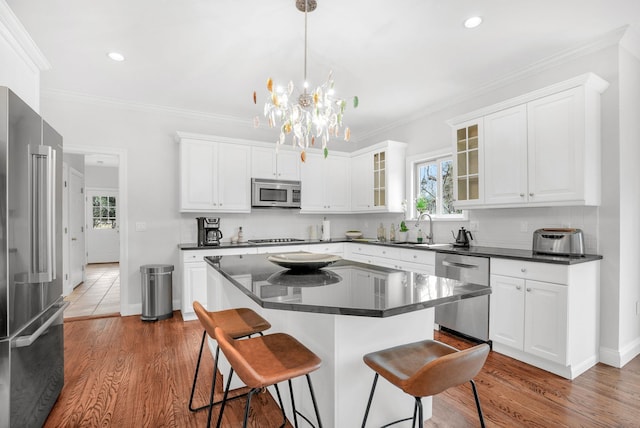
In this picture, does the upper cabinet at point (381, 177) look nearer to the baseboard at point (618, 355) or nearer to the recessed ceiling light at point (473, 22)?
the recessed ceiling light at point (473, 22)

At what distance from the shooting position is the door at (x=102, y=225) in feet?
30.4

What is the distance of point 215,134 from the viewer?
4.82m

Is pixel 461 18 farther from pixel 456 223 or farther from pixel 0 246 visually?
pixel 0 246

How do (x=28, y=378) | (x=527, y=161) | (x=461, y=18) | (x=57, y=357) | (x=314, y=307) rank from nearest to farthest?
(x=314, y=307), (x=28, y=378), (x=57, y=357), (x=461, y=18), (x=527, y=161)

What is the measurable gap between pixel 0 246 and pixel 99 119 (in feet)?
10.6

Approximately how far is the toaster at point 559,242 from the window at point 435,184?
1217 mm

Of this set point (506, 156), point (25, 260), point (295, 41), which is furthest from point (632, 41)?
point (25, 260)

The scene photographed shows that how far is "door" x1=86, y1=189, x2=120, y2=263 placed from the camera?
9.26 metres

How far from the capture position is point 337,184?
5418 millimetres

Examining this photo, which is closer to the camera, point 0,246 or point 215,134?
point 0,246

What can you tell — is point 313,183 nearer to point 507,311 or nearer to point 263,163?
point 263,163

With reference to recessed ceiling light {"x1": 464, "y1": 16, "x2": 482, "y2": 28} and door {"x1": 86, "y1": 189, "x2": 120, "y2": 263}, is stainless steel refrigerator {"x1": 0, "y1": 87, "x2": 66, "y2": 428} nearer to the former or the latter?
recessed ceiling light {"x1": 464, "y1": 16, "x2": 482, "y2": 28}

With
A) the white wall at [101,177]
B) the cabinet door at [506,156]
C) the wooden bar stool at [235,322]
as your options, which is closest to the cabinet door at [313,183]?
the cabinet door at [506,156]

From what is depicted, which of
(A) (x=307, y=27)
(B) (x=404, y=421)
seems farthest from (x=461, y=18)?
(B) (x=404, y=421)
